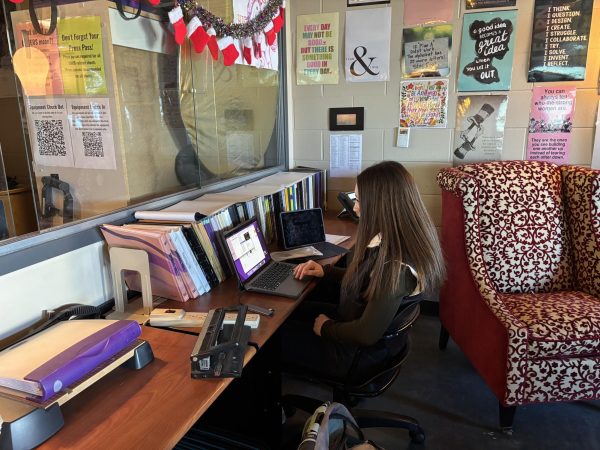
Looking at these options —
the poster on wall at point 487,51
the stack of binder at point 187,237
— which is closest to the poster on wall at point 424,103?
the poster on wall at point 487,51

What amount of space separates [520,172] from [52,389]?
223 cm

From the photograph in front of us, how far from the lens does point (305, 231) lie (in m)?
2.29

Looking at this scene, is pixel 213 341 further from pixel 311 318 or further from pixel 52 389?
pixel 311 318

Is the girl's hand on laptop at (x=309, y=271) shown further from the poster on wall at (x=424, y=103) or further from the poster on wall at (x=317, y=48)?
the poster on wall at (x=317, y=48)

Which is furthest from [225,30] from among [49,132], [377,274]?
[377,274]

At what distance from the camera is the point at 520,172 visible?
2.31 meters

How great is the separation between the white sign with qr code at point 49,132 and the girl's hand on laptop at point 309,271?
3.52ft

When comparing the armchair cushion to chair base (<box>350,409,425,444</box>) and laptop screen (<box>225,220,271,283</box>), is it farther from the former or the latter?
laptop screen (<box>225,220,271,283</box>)

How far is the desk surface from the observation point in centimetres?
92

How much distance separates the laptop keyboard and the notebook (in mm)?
614

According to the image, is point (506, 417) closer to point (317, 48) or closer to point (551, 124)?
point (551, 124)

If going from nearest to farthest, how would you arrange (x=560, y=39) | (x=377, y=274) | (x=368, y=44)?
1. (x=377, y=274)
2. (x=560, y=39)
3. (x=368, y=44)

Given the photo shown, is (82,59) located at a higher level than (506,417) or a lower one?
higher

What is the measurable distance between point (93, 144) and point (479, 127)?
210 cm
